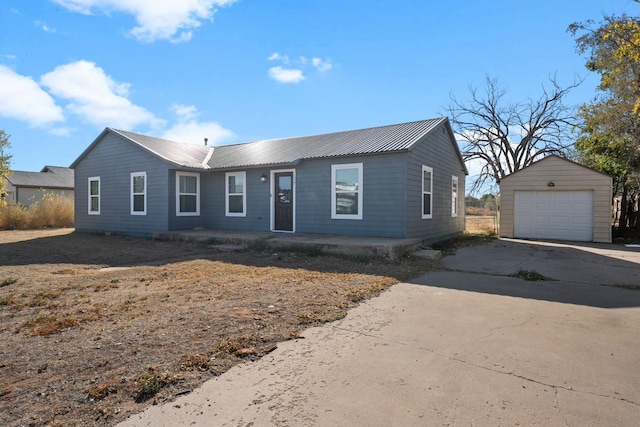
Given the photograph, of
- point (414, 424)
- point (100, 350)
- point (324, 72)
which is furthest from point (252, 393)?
point (324, 72)

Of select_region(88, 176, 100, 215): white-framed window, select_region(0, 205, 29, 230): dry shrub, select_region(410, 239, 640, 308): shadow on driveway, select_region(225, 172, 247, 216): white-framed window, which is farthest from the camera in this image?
select_region(0, 205, 29, 230): dry shrub

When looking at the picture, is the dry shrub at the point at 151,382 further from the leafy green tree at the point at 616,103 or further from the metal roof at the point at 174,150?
the metal roof at the point at 174,150

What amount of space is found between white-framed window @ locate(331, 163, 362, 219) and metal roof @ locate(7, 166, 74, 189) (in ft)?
102

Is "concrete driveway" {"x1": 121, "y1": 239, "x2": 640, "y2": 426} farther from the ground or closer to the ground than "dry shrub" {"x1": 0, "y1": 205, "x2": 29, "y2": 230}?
closer to the ground

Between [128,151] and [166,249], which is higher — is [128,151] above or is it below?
above

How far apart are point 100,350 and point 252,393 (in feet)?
5.35

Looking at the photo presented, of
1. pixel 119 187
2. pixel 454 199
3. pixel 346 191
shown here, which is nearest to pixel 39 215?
pixel 119 187

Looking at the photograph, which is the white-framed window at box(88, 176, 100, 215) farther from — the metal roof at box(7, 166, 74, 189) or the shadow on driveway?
the metal roof at box(7, 166, 74, 189)

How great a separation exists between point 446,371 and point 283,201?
9.49 metres

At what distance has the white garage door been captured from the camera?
1285 centimetres

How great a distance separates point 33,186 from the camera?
3047 centimetres

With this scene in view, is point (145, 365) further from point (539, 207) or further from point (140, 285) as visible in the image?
point (539, 207)

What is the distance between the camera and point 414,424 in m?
2.19

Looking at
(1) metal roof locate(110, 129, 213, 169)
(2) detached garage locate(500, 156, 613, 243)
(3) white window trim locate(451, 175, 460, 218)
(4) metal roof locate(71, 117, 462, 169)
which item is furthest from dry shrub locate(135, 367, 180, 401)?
(2) detached garage locate(500, 156, 613, 243)
